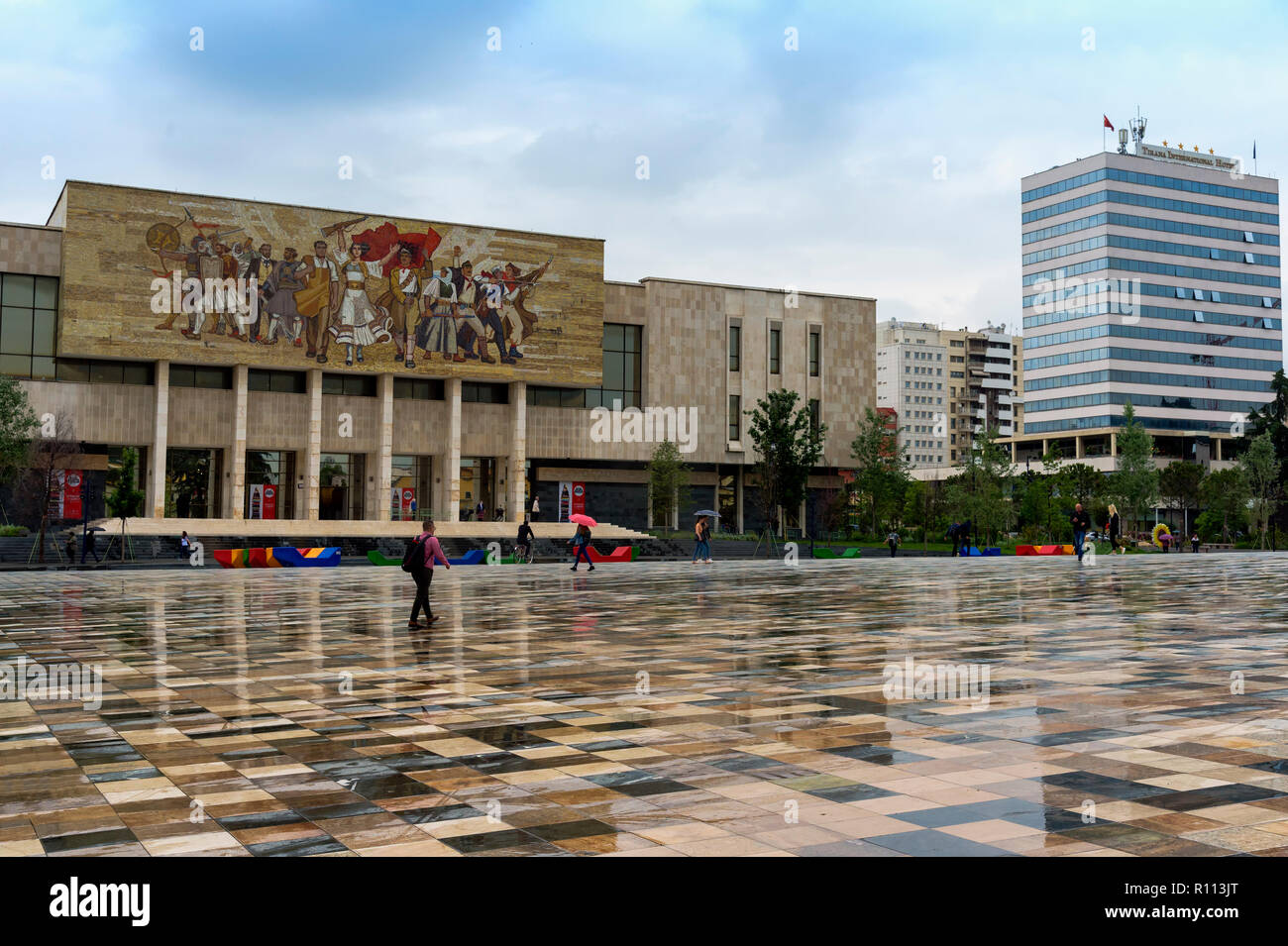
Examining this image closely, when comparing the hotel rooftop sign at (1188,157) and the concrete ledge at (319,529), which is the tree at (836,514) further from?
the hotel rooftop sign at (1188,157)

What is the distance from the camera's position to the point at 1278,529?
2472 inches

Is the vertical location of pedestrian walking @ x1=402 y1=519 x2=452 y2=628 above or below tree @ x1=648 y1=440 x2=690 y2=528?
below

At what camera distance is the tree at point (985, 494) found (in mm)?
54312

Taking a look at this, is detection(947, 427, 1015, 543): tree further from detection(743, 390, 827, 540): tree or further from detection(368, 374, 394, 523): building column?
detection(368, 374, 394, 523): building column

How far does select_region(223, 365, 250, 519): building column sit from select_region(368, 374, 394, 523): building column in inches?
264

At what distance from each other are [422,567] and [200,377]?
148 feet

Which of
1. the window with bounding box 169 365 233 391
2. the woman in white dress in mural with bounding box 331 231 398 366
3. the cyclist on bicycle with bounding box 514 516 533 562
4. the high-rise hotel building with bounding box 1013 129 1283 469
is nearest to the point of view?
the cyclist on bicycle with bounding box 514 516 533 562

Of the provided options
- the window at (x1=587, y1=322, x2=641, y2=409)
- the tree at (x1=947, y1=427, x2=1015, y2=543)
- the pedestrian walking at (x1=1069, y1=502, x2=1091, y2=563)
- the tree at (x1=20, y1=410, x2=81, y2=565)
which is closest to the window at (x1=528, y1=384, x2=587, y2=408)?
the window at (x1=587, y1=322, x2=641, y2=409)

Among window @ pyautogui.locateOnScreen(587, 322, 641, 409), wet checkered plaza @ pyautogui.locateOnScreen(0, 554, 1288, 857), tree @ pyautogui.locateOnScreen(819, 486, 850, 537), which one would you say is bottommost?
wet checkered plaza @ pyautogui.locateOnScreen(0, 554, 1288, 857)

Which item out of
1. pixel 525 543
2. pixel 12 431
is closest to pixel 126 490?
pixel 12 431

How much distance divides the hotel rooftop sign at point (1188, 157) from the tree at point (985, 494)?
66.9 m

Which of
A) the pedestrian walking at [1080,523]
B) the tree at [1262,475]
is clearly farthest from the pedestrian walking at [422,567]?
the tree at [1262,475]

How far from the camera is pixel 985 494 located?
55.0 metres

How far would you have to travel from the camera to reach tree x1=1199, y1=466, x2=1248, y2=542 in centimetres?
6538
